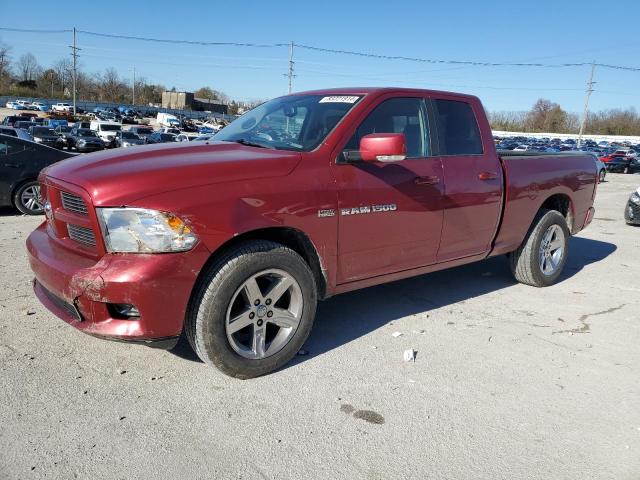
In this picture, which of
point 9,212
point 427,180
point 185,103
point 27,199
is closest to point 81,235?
point 427,180

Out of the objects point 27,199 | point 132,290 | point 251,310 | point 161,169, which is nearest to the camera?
point 132,290

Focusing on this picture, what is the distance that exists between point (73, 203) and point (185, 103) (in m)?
124

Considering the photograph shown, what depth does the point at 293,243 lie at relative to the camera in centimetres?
339

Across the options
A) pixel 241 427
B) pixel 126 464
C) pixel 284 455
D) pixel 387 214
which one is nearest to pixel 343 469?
pixel 284 455

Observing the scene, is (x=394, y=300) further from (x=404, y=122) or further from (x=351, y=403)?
(x=351, y=403)

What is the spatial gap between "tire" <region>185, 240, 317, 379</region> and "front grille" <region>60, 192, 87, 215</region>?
0.77 metres

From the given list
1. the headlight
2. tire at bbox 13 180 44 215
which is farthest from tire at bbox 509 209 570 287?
tire at bbox 13 180 44 215

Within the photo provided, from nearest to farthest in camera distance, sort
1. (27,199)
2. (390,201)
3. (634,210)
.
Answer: (390,201)
(27,199)
(634,210)

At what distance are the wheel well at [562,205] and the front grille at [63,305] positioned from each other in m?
4.65

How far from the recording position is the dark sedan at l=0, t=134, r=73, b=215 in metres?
8.45

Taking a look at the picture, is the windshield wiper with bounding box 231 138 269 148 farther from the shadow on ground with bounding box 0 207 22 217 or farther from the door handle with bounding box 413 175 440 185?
the shadow on ground with bounding box 0 207 22 217

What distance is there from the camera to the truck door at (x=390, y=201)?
3.47 m

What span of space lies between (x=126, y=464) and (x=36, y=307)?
2331 millimetres

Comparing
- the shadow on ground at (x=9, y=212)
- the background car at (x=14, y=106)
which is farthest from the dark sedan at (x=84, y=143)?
the background car at (x=14, y=106)
